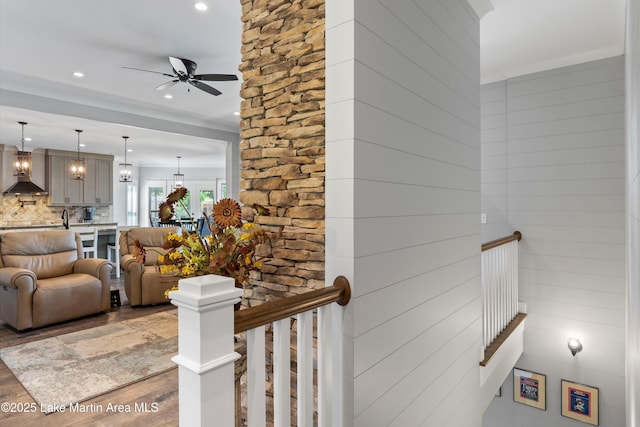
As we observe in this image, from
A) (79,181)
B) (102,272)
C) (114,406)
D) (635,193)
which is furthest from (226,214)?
(79,181)

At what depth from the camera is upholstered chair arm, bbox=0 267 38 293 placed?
13.3ft

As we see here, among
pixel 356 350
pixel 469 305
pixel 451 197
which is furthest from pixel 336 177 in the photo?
pixel 469 305

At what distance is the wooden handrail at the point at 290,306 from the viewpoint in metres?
1.15

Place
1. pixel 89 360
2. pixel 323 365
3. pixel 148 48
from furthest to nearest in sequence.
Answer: pixel 148 48
pixel 89 360
pixel 323 365

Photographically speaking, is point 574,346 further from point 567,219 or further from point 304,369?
point 304,369

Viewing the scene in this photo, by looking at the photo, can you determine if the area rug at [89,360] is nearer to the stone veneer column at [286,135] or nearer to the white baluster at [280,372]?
the stone veneer column at [286,135]

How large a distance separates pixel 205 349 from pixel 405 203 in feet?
4.17

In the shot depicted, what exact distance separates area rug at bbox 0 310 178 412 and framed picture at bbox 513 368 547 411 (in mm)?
3785

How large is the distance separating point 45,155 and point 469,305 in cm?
980

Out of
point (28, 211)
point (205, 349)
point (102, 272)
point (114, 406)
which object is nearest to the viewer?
point (205, 349)

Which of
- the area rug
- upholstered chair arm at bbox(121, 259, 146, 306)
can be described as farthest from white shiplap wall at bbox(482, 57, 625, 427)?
upholstered chair arm at bbox(121, 259, 146, 306)

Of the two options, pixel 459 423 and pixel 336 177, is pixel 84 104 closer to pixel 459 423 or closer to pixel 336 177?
pixel 336 177

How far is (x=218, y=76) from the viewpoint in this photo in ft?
12.7

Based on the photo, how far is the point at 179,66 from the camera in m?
3.85
